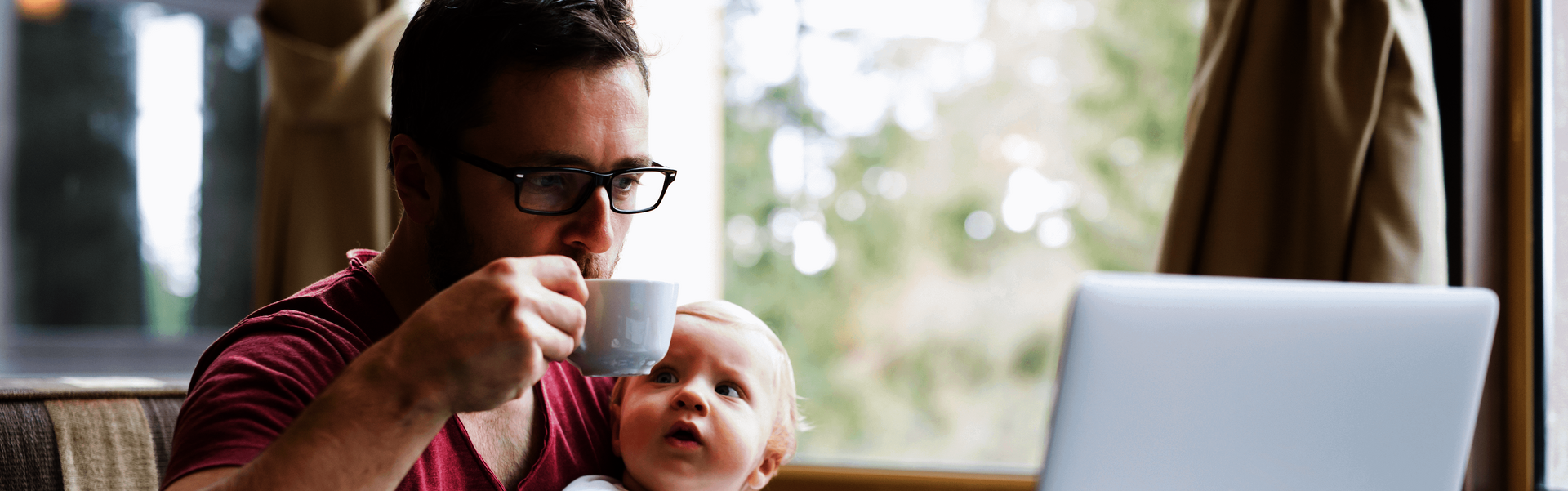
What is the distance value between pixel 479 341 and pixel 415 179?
1.55 feet

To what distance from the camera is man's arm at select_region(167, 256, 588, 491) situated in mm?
714

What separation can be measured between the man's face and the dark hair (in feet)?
0.05

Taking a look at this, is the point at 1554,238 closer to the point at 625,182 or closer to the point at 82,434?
the point at 625,182

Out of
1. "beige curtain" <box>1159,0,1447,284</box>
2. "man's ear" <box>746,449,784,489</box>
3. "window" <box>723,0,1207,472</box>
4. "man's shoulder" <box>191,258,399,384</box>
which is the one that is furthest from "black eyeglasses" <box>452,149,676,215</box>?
"window" <box>723,0,1207,472</box>

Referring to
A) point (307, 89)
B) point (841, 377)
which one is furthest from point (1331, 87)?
point (841, 377)

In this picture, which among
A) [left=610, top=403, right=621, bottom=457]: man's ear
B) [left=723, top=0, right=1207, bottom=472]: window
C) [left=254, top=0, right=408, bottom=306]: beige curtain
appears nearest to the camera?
[left=610, top=403, right=621, bottom=457]: man's ear

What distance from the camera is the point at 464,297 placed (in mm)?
737

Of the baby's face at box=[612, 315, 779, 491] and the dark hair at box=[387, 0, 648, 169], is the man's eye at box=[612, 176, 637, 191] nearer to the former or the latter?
the dark hair at box=[387, 0, 648, 169]

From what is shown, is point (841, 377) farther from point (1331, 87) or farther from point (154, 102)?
point (1331, 87)

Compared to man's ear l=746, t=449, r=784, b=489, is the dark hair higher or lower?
higher

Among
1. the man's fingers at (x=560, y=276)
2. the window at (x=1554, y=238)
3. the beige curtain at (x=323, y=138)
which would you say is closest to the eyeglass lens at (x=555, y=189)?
the man's fingers at (x=560, y=276)

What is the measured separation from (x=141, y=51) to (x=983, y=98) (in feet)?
14.2

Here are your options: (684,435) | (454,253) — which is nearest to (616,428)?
(684,435)

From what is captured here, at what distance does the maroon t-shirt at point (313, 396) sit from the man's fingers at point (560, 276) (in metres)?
0.24
